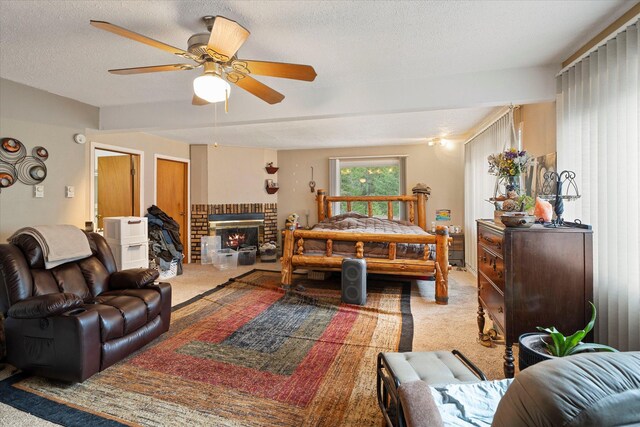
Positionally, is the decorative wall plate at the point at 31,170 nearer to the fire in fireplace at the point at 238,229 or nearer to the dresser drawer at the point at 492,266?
the fire in fireplace at the point at 238,229

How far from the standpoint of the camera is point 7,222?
3102mm

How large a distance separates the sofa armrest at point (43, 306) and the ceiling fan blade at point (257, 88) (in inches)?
71.5

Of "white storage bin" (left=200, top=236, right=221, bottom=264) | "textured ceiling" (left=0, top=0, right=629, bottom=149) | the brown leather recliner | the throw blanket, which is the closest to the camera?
"textured ceiling" (left=0, top=0, right=629, bottom=149)

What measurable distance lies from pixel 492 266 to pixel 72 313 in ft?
9.32

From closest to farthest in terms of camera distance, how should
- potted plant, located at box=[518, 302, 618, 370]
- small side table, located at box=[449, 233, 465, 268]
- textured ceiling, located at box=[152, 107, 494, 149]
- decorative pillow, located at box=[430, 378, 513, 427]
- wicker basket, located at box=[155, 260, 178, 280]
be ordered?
decorative pillow, located at box=[430, 378, 513, 427] < potted plant, located at box=[518, 302, 618, 370] < textured ceiling, located at box=[152, 107, 494, 149] < wicker basket, located at box=[155, 260, 178, 280] < small side table, located at box=[449, 233, 465, 268]

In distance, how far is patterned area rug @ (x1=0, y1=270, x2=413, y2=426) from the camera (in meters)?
1.75

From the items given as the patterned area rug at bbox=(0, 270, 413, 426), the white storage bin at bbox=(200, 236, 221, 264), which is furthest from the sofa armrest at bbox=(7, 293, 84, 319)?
the white storage bin at bbox=(200, 236, 221, 264)

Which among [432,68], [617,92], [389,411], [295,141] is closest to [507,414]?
[389,411]

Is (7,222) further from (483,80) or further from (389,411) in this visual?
(483,80)

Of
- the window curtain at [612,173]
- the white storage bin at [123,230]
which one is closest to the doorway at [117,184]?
the white storage bin at [123,230]

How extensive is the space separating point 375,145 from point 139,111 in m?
4.06

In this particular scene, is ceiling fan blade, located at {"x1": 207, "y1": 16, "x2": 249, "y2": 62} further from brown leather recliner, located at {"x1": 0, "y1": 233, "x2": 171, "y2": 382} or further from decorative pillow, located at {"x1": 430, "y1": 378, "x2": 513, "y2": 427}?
decorative pillow, located at {"x1": 430, "y1": 378, "x2": 513, "y2": 427}

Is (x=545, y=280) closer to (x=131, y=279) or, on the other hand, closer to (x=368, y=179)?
(x=131, y=279)

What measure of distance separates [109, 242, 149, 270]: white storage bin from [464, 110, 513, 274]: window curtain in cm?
455
